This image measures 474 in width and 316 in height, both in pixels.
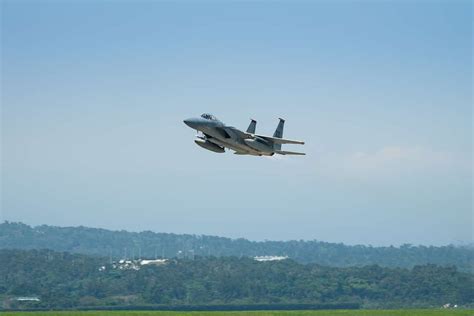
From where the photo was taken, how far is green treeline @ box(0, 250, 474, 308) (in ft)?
427

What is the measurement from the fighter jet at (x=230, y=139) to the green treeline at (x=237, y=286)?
65232 millimetres

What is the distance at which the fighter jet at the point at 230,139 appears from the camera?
198ft

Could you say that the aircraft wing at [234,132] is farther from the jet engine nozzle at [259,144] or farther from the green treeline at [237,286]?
the green treeline at [237,286]

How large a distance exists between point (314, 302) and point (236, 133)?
74.9m

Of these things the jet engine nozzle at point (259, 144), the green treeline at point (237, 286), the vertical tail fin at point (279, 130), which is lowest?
the green treeline at point (237, 286)

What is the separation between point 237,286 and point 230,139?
8214cm

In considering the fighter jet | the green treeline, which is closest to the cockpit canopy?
the fighter jet

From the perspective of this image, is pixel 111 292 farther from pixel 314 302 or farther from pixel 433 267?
pixel 433 267

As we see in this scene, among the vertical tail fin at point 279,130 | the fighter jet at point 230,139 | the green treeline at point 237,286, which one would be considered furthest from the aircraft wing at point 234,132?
the green treeline at point 237,286

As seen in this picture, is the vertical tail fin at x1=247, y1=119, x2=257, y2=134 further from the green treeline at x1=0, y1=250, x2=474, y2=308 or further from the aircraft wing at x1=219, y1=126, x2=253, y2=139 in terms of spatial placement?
the green treeline at x1=0, y1=250, x2=474, y2=308

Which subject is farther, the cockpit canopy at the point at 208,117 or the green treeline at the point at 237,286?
the green treeline at the point at 237,286

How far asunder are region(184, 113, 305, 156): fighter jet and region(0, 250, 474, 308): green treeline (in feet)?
214

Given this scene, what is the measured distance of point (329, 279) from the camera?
142m

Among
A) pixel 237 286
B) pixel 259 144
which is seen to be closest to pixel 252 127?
pixel 259 144
